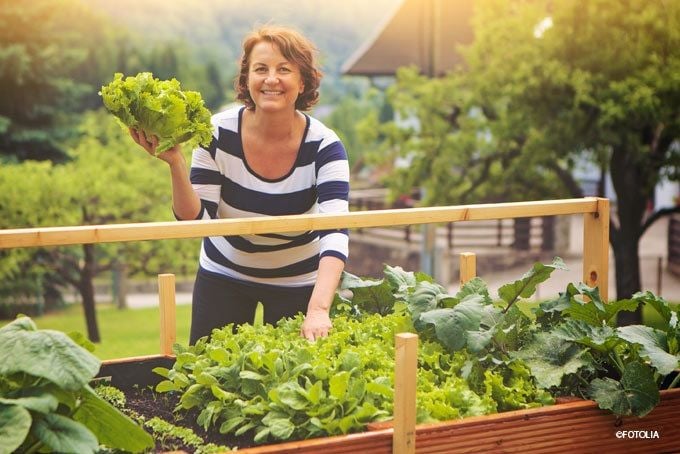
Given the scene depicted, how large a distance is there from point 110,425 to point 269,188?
4.31 ft

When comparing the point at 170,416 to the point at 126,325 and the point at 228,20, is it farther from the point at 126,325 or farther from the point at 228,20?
the point at 228,20

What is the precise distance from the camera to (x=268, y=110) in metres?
3.35

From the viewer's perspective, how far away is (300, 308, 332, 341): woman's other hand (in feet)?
10.1

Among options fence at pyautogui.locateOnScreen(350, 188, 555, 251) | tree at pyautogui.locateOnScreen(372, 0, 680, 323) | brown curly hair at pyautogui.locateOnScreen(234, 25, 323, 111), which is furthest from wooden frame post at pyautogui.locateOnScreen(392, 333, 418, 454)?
fence at pyautogui.locateOnScreen(350, 188, 555, 251)

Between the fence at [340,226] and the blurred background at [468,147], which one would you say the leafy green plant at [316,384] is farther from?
the blurred background at [468,147]

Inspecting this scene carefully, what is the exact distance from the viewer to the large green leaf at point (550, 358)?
2818mm

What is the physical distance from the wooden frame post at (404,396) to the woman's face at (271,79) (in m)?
1.27

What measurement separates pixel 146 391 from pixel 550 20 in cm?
991

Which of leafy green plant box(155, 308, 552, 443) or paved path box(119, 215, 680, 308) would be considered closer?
leafy green plant box(155, 308, 552, 443)

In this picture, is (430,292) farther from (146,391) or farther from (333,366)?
(146,391)

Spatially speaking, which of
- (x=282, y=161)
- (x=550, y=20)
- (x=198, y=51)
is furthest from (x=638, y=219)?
(x=198, y=51)

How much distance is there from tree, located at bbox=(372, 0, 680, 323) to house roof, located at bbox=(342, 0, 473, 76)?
26.8ft

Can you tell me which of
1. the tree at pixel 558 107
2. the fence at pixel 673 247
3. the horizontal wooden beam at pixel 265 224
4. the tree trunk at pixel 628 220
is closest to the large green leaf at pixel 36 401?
the horizontal wooden beam at pixel 265 224

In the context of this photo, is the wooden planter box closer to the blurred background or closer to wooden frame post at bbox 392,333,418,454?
wooden frame post at bbox 392,333,418,454
